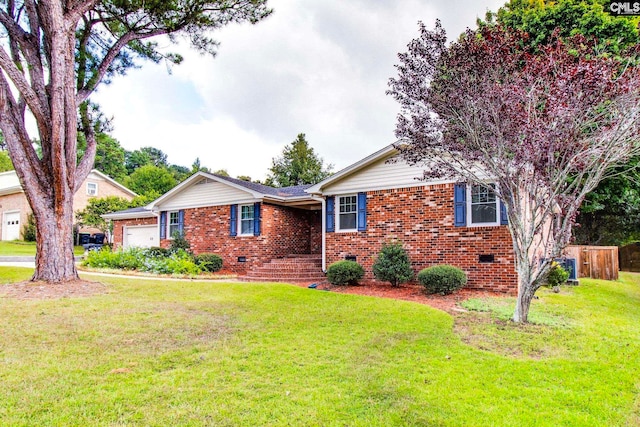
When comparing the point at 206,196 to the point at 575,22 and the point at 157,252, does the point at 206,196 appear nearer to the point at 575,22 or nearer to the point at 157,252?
the point at 157,252

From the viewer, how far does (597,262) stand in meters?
15.1

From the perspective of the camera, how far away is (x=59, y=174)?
9406 millimetres

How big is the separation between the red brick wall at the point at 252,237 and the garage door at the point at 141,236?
2148mm

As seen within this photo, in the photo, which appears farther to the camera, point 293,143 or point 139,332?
point 293,143

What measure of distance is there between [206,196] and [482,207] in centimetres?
1128

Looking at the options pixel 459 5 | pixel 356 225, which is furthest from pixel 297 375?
pixel 459 5

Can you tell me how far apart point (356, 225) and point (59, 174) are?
8.70 metres

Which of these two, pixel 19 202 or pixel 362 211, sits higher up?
pixel 19 202

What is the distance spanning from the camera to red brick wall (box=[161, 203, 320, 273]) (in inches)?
566

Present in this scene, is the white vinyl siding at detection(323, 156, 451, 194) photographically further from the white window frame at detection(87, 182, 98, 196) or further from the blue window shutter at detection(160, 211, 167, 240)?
the white window frame at detection(87, 182, 98, 196)

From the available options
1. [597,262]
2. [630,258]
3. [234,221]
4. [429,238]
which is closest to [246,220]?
[234,221]

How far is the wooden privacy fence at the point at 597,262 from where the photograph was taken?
14.8m

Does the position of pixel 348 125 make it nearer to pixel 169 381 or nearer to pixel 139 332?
pixel 139 332

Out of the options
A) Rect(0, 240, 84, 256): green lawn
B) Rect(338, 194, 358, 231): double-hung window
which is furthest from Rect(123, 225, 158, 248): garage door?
Rect(338, 194, 358, 231): double-hung window
